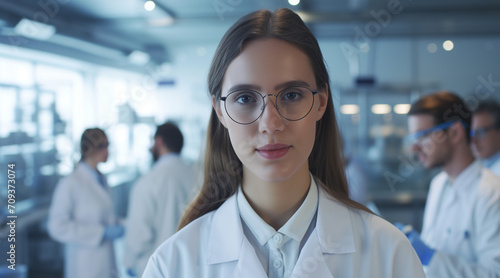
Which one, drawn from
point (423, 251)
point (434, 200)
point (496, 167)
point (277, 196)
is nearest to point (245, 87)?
point (277, 196)

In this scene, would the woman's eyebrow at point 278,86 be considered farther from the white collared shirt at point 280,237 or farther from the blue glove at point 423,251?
the blue glove at point 423,251

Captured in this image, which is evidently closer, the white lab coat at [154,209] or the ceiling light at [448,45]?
the white lab coat at [154,209]

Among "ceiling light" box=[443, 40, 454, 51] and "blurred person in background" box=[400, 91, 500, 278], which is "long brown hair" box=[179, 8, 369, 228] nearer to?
"blurred person in background" box=[400, 91, 500, 278]

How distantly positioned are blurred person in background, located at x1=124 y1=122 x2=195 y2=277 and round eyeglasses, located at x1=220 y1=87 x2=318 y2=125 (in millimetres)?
2033

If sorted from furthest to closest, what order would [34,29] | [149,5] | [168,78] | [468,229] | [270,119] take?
1. [168,78]
2. [149,5]
3. [34,29]
4. [468,229]
5. [270,119]

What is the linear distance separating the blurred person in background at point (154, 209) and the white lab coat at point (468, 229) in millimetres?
1730

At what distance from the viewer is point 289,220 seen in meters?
1.06

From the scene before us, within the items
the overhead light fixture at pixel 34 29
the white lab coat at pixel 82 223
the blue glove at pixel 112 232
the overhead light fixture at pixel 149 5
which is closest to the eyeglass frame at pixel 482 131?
the blue glove at pixel 112 232

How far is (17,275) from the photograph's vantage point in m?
2.11

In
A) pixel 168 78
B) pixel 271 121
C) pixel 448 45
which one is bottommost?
pixel 271 121

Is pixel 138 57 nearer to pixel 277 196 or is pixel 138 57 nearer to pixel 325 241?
pixel 277 196

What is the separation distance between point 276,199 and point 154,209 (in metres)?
2.13

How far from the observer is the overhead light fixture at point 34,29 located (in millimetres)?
3318

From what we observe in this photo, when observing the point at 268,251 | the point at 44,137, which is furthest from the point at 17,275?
the point at 44,137
